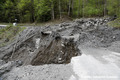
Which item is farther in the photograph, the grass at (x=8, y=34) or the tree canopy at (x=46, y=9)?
the tree canopy at (x=46, y=9)

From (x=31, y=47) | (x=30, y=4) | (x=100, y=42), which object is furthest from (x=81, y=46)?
(x=30, y=4)

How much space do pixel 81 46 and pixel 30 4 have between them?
87.1 ft

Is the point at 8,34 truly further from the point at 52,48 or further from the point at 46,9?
the point at 46,9

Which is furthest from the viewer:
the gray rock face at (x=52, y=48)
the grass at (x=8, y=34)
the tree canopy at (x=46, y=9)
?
the tree canopy at (x=46, y=9)

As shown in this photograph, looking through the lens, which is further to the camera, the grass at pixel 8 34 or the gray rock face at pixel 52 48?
the grass at pixel 8 34

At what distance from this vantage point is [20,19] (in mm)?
30000

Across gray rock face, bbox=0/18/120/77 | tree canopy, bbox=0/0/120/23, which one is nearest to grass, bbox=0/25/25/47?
gray rock face, bbox=0/18/120/77

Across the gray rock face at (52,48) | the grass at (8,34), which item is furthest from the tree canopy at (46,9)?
the gray rock face at (52,48)

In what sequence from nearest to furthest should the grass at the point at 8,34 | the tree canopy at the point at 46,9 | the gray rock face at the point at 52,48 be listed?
the gray rock face at the point at 52,48
the grass at the point at 8,34
the tree canopy at the point at 46,9

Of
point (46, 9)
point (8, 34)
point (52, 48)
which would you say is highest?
point (46, 9)

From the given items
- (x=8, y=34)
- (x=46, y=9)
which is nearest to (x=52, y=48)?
(x=8, y=34)

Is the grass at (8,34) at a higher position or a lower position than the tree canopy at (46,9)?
lower

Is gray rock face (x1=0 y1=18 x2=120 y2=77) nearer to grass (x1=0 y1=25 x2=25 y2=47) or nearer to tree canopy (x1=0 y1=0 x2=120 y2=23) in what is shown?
grass (x1=0 y1=25 x2=25 y2=47)

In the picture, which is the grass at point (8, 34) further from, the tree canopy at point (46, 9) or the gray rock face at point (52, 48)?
the tree canopy at point (46, 9)
